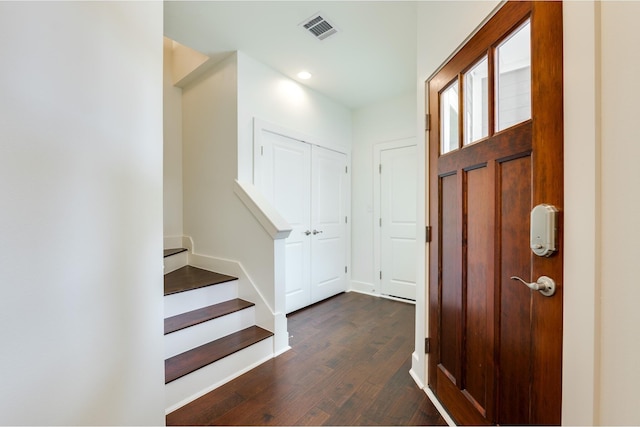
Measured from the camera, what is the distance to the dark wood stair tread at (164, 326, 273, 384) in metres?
1.56

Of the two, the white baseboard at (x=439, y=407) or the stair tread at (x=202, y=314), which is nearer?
the white baseboard at (x=439, y=407)

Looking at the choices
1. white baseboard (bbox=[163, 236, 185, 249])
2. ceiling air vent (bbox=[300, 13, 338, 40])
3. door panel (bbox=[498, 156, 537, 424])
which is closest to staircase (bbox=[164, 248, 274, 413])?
white baseboard (bbox=[163, 236, 185, 249])

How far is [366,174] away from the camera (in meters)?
3.57

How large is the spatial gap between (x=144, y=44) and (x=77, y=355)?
4.36ft

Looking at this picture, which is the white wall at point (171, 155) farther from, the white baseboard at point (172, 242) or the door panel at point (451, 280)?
the door panel at point (451, 280)

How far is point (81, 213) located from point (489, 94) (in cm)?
174

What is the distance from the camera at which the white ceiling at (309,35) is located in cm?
185

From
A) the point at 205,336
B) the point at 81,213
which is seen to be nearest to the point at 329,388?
the point at 205,336

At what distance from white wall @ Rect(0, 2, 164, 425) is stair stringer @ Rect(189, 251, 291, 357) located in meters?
0.92

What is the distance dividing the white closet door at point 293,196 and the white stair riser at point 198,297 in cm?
71

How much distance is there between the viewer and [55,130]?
35.6 inches

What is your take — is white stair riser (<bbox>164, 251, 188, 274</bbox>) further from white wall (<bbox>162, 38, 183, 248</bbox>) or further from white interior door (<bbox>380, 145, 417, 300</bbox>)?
white interior door (<bbox>380, 145, 417, 300</bbox>)

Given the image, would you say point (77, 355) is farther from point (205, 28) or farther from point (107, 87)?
point (205, 28)

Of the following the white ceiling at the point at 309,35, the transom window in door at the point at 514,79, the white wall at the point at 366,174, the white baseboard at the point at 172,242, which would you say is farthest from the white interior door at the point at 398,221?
the white baseboard at the point at 172,242
